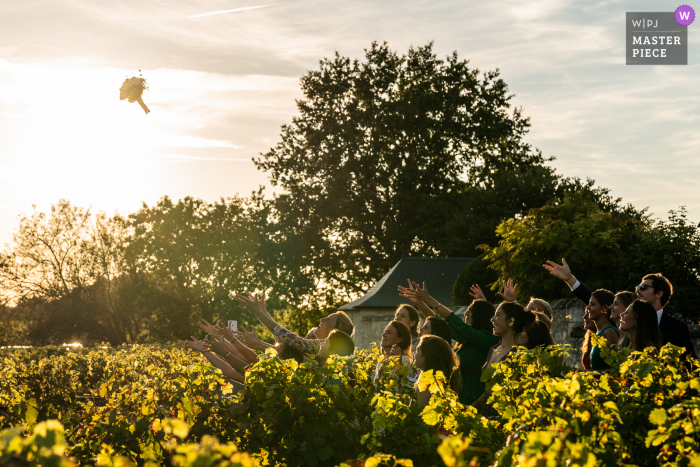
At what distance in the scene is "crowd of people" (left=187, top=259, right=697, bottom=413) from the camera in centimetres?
466

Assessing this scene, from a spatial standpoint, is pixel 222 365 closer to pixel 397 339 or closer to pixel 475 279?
pixel 397 339

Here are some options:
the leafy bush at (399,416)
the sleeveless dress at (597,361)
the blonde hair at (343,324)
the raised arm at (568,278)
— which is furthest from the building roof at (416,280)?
the leafy bush at (399,416)

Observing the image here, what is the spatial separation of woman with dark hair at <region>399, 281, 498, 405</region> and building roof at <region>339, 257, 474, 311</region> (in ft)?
65.0

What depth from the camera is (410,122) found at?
36906mm

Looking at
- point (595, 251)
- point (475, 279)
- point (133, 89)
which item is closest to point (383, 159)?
point (475, 279)

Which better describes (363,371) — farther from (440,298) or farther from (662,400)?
(440,298)

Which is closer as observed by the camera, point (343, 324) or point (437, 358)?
point (437, 358)

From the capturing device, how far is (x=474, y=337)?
585 cm

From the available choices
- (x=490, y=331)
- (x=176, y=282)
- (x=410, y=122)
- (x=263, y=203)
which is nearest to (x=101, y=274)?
(x=176, y=282)

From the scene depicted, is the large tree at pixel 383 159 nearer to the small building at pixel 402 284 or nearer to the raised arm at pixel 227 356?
the small building at pixel 402 284

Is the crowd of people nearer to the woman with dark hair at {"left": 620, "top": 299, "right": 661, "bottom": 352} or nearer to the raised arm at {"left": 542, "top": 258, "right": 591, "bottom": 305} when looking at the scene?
the woman with dark hair at {"left": 620, "top": 299, "right": 661, "bottom": 352}

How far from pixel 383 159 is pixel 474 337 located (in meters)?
32.5

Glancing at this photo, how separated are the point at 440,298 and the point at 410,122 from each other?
13.2m

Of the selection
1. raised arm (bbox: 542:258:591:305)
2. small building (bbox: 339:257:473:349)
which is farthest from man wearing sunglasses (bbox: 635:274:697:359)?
small building (bbox: 339:257:473:349)
